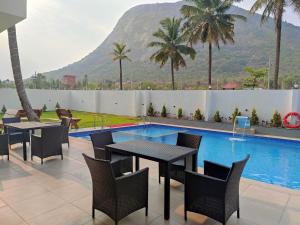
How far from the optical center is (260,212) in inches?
131

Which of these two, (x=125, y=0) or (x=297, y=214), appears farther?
(x=125, y=0)

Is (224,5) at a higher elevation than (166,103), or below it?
higher

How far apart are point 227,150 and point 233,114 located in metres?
4.03

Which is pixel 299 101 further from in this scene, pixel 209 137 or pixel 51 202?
pixel 51 202

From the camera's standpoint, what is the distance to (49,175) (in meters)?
4.76

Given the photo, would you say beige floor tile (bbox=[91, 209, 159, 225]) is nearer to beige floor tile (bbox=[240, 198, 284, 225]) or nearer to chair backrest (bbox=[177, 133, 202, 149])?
beige floor tile (bbox=[240, 198, 284, 225])

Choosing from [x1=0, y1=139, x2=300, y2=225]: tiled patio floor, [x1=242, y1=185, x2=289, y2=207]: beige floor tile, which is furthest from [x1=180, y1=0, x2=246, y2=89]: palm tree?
[x1=0, y1=139, x2=300, y2=225]: tiled patio floor

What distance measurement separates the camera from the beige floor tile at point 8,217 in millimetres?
3023

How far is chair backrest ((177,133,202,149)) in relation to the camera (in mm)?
4430

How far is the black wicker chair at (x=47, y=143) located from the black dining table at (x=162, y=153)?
2174mm

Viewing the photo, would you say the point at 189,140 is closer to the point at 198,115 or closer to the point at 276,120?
the point at 276,120

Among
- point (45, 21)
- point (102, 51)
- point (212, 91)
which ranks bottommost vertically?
point (212, 91)

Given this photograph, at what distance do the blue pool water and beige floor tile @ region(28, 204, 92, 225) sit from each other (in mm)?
4841

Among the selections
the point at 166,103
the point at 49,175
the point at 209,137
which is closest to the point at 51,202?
the point at 49,175
